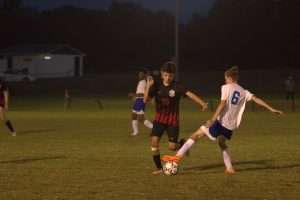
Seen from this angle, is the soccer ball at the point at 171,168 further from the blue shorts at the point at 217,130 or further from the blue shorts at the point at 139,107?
the blue shorts at the point at 139,107

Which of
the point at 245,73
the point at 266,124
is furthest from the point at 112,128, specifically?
the point at 245,73

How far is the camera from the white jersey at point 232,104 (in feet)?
34.1

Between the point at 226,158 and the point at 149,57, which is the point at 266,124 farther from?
the point at 149,57

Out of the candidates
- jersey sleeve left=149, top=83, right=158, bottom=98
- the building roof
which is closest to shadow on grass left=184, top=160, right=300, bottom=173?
jersey sleeve left=149, top=83, right=158, bottom=98

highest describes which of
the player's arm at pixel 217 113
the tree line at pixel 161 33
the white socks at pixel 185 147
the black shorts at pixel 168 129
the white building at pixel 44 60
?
the tree line at pixel 161 33

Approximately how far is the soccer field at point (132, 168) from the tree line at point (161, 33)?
2366 inches

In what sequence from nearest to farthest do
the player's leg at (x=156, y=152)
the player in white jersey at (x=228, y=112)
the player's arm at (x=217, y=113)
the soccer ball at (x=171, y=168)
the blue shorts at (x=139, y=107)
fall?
the player's arm at (x=217, y=113) < the soccer ball at (x=171, y=168) < the player in white jersey at (x=228, y=112) < the player's leg at (x=156, y=152) < the blue shorts at (x=139, y=107)

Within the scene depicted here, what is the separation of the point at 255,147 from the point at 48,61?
6702 centimetres

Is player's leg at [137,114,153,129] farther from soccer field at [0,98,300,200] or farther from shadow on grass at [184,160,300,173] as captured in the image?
shadow on grass at [184,160,300,173]

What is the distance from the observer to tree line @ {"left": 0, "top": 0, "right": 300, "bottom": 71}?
257 feet

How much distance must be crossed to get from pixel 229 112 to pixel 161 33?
87971mm

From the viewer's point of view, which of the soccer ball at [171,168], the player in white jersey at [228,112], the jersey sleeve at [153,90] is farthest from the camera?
the jersey sleeve at [153,90]

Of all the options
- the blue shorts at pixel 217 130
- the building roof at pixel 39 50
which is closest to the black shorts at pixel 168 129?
the blue shorts at pixel 217 130

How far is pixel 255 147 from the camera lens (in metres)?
15.3
